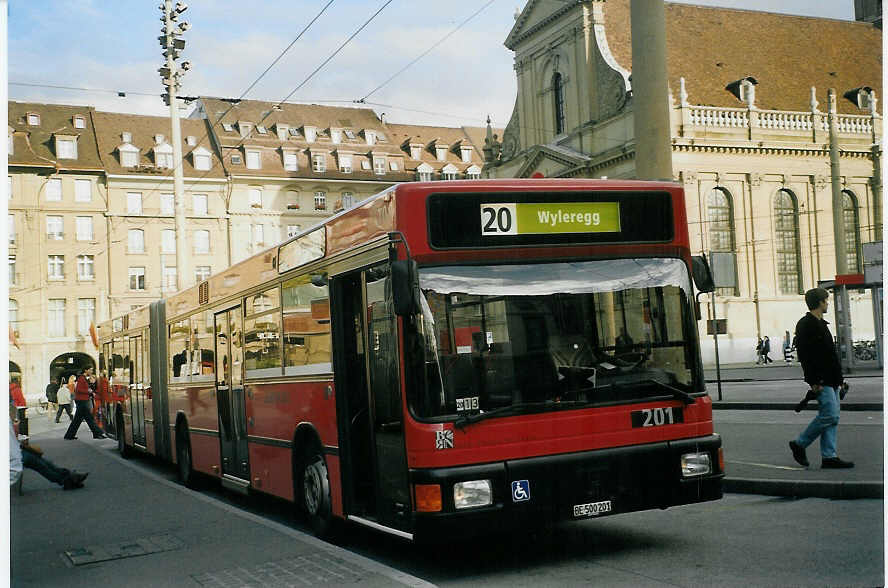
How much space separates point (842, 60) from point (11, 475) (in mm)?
59933

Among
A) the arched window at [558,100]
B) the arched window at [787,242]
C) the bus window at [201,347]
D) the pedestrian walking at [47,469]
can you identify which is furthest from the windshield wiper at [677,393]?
the arched window at [558,100]

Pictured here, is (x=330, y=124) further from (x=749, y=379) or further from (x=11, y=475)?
(x=11, y=475)

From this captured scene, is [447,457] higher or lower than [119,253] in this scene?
lower

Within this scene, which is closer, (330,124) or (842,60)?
(842,60)

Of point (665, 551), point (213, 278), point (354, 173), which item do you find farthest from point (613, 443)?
point (354, 173)

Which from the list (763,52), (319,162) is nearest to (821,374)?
(763,52)

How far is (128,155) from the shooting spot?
229ft

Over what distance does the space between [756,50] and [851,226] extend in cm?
1228

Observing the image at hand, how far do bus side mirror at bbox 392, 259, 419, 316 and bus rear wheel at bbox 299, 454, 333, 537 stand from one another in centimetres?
271

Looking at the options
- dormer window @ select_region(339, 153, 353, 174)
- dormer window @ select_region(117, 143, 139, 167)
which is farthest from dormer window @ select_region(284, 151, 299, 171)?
dormer window @ select_region(117, 143, 139, 167)

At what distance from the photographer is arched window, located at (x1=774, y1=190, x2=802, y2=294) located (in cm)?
5478

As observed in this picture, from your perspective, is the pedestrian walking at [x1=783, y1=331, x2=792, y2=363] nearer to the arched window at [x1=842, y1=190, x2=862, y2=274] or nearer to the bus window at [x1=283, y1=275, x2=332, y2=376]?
the arched window at [x1=842, y1=190, x2=862, y2=274]

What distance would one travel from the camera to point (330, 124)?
80.4m

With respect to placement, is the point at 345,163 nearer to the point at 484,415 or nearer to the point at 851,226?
the point at 851,226
